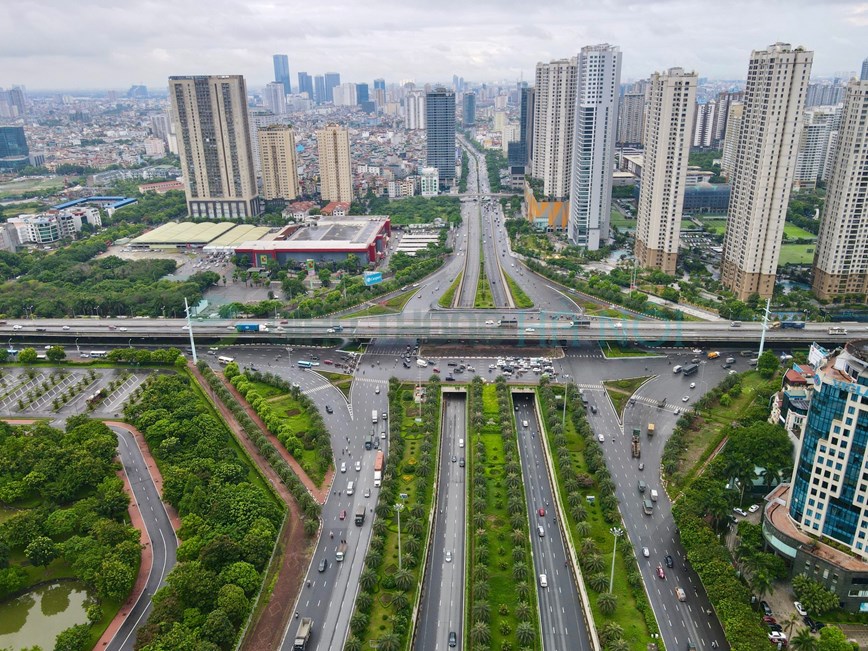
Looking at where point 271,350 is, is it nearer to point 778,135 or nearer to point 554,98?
point 778,135

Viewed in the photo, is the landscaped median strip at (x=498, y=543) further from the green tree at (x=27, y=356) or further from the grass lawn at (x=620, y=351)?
the green tree at (x=27, y=356)

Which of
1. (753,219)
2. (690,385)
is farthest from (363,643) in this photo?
(753,219)

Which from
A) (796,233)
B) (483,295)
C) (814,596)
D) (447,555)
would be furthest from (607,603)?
(796,233)

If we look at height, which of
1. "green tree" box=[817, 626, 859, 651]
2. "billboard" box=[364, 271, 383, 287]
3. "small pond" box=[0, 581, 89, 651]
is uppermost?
"billboard" box=[364, 271, 383, 287]

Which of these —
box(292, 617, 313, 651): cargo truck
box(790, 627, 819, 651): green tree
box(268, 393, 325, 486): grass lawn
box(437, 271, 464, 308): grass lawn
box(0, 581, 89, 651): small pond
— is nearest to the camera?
box(790, 627, 819, 651): green tree

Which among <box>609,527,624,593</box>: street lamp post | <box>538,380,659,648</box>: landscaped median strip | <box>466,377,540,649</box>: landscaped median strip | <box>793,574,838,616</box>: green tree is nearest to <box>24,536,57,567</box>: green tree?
<box>466,377,540,649</box>: landscaped median strip

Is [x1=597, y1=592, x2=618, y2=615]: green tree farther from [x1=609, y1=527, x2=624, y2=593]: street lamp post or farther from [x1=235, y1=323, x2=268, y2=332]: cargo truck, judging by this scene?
[x1=235, y1=323, x2=268, y2=332]: cargo truck
